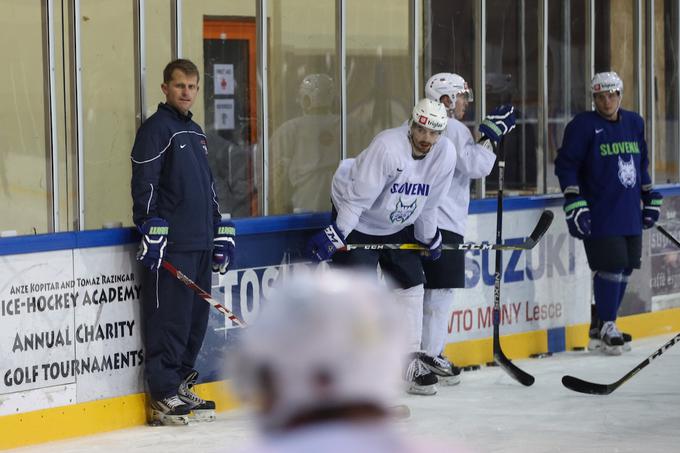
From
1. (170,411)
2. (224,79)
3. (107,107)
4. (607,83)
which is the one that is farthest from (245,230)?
(607,83)

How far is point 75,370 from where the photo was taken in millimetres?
5492

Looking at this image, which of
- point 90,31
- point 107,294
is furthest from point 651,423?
point 90,31

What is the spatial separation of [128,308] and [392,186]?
4.10ft

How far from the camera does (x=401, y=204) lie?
6.15 meters

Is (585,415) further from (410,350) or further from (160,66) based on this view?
(160,66)

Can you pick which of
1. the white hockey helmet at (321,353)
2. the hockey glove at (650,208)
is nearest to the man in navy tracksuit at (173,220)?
the hockey glove at (650,208)

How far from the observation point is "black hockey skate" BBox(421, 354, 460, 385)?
6.70m

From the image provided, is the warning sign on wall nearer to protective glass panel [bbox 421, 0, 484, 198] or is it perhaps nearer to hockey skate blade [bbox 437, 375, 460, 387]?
protective glass panel [bbox 421, 0, 484, 198]

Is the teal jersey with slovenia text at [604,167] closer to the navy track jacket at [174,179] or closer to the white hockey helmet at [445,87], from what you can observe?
the white hockey helmet at [445,87]

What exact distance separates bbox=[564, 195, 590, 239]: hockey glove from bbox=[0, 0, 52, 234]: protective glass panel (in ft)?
9.86

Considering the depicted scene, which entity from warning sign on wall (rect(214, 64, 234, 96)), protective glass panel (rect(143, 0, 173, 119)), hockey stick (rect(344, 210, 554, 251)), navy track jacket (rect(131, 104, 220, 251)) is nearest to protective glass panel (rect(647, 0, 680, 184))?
hockey stick (rect(344, 210, 554, 251))

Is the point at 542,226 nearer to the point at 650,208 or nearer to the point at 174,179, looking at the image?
the point at 650,208

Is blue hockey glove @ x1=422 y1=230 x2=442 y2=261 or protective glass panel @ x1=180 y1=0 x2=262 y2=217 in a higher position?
protective glass panel @ x1=180 y1=0 x2=262 y2=217

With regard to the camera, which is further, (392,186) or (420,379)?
(420,379)
